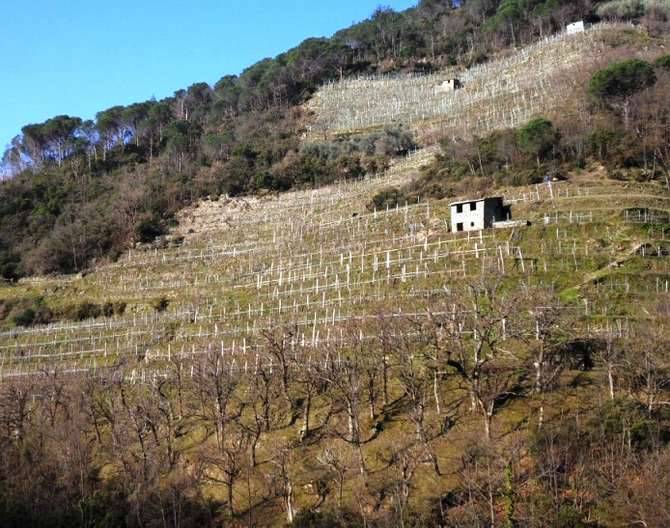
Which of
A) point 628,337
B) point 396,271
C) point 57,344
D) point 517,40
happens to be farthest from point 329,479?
point 517,40

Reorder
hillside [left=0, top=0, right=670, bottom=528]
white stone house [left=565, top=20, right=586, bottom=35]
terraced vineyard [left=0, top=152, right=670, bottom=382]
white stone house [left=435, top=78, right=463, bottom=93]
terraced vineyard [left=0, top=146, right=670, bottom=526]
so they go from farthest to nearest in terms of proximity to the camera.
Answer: white stone house [left=435, top=78, right=463, bottom=93] → white stone house [left=565, top=20, right=586, bottom=35] → terraced vineyard [left=0, top=152, right=670, bottom=382] → terraced vineyard [left=0, top=146, right=670, bottom=526] → hillside [left=0, top=0, right=670, bottom=528]

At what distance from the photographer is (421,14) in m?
158

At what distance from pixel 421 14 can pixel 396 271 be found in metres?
120

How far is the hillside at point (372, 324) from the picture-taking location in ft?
107

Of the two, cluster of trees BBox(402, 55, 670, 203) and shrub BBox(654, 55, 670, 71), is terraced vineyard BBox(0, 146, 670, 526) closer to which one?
cluster of trees BBox(402, 55, 670, 203)

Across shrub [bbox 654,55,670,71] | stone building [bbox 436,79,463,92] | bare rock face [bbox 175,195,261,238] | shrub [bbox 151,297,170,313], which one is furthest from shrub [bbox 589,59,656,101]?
shrub [bbox 151,297,170,313]

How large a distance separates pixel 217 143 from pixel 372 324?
7459cm

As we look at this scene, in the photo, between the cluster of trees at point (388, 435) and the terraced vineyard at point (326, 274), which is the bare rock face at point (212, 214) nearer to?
the terraced vineyard at point (326, 274)

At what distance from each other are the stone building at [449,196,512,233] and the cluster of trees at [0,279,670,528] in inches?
481

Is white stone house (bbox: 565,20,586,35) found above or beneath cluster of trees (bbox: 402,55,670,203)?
above

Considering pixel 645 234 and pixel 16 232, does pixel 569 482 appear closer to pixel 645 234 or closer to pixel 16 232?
pixel 645 234

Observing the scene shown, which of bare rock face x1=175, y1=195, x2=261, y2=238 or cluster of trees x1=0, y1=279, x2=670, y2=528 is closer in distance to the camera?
cluster of trees x1=0, y1=279, x2=670, y2=528

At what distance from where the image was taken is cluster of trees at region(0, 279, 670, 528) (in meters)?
29.9

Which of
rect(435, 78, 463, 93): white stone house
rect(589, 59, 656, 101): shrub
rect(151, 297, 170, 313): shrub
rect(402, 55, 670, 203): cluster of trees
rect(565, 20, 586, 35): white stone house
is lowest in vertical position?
rect(151, 297, 170, 313): shrub
